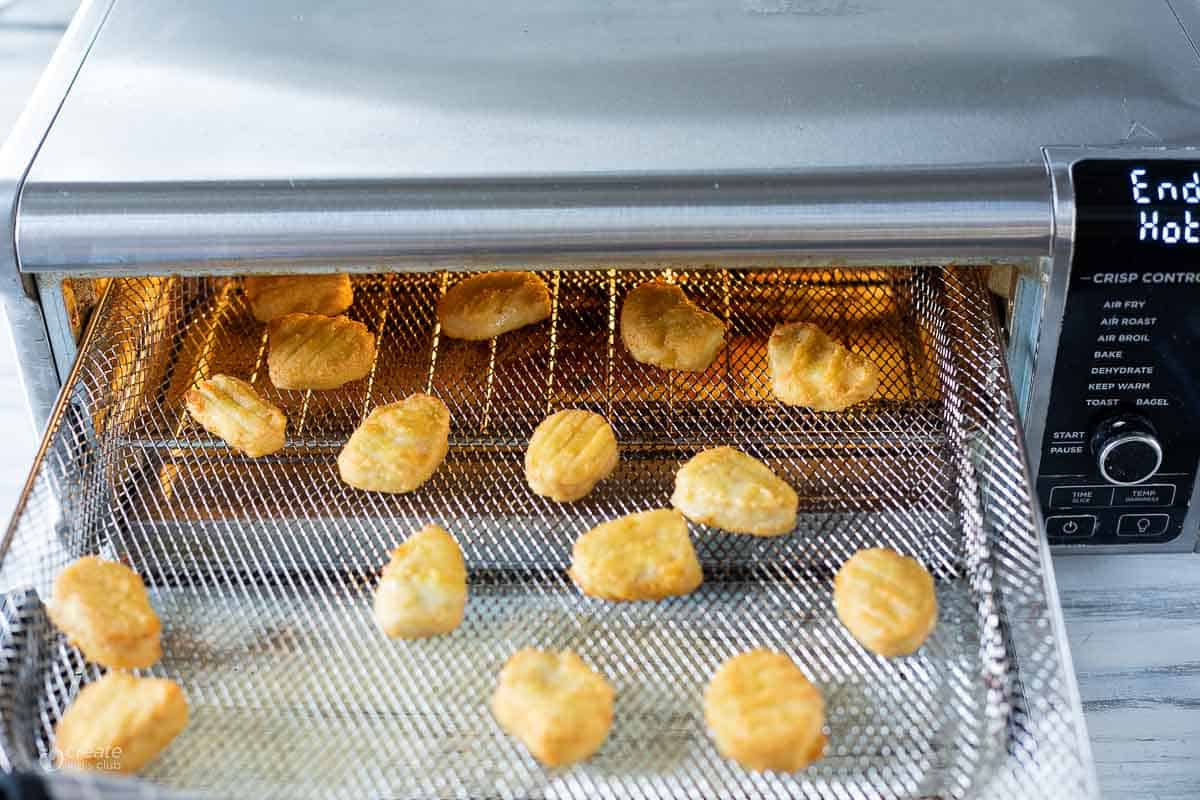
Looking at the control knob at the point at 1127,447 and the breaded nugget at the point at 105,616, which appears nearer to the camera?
the breaded nugget at the point at 105,616

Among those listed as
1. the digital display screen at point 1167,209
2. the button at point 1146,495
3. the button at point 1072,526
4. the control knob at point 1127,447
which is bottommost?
the button at point 1072,526

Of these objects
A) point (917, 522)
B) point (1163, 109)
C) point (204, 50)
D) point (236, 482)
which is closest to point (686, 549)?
point (917, 522)

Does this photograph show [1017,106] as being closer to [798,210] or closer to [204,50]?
[798,210]

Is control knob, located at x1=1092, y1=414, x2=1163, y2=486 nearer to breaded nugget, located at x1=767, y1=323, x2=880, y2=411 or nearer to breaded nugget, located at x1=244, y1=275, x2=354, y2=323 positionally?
breaded nugget, located at x1=767, y1=323, x2=880, y2=411

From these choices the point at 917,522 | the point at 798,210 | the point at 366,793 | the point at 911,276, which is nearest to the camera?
the point at 366,793

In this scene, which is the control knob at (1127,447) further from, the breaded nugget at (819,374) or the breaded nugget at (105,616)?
the breaded nugget at (105,616)

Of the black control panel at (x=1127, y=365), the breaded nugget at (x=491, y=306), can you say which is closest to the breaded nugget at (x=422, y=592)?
the breaded nugget at (x=491, y=306)
